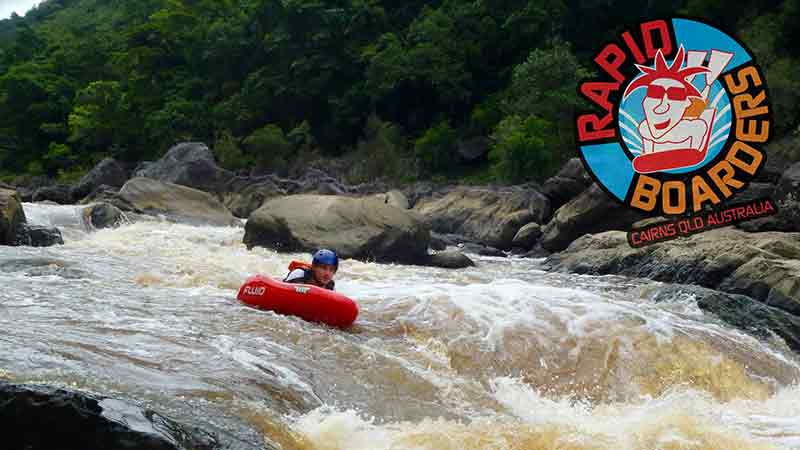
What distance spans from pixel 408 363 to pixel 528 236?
33.6ft

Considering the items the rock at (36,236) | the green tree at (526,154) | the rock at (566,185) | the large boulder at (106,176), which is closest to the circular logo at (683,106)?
the rock at (566,185)

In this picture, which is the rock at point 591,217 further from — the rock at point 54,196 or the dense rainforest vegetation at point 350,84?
the rock at point 54,196

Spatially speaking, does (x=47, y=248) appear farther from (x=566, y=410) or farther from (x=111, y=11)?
(x=111, y=11)

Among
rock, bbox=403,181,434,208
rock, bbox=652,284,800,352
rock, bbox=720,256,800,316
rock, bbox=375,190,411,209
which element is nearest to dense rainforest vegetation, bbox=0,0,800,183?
rock, bbox=403,181,434,208

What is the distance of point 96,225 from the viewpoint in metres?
13.5

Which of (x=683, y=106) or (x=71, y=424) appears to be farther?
(x=683, y=106)

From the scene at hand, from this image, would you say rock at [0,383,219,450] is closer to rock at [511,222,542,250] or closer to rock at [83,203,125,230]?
rock at [83,203,125,230]

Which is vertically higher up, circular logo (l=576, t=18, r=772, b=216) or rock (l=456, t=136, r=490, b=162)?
circular logo (l=576, t=18, r=772, b=216)

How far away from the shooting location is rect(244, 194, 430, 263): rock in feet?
37.9

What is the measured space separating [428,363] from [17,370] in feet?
9.98

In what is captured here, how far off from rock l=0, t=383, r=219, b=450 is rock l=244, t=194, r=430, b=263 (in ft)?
28.6

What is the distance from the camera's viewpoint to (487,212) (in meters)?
17.2

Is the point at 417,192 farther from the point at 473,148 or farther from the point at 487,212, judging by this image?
the point at 473,148

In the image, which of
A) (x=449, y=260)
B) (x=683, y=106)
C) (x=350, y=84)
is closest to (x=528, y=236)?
(x=449, y=260)
